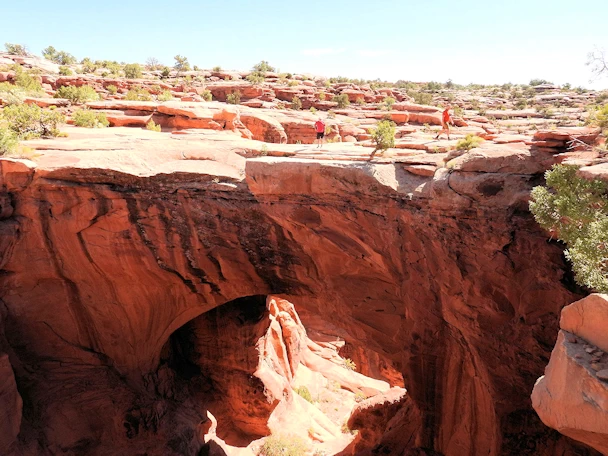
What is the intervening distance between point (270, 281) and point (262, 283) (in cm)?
27

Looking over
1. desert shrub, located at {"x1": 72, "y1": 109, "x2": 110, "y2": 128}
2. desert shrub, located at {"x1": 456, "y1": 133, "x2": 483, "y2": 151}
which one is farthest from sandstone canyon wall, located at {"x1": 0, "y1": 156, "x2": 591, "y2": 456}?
desert shrub, located at {"x1": 72, "y1": 109, "x2": 110, "y2": 128}

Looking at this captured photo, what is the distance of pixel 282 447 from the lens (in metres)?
13.7

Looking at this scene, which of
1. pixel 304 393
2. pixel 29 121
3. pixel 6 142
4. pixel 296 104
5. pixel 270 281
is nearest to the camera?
pixel 6 142

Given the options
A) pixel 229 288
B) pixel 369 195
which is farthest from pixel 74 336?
pixel 369 195

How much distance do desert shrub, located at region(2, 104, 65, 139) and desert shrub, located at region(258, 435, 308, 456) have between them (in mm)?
11912

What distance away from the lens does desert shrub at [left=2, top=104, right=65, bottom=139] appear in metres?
11.7

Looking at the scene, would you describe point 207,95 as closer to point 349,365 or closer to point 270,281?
point 349,365

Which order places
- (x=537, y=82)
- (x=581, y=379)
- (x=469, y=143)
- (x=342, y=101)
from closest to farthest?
(x=581, y=379), (x=469, y=143), (x=342, y=101), (x=537, y=82)

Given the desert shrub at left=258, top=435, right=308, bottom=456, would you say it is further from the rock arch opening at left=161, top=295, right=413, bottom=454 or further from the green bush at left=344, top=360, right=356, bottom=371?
the green bush at left=344, top=360, right=356, bottom=371

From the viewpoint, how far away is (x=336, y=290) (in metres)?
10.5

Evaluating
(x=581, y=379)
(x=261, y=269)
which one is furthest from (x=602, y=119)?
(x=261, y=269)

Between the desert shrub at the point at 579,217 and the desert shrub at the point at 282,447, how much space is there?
1121cm

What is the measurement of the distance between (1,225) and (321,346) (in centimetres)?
1630

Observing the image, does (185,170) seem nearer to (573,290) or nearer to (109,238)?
(109,238)
